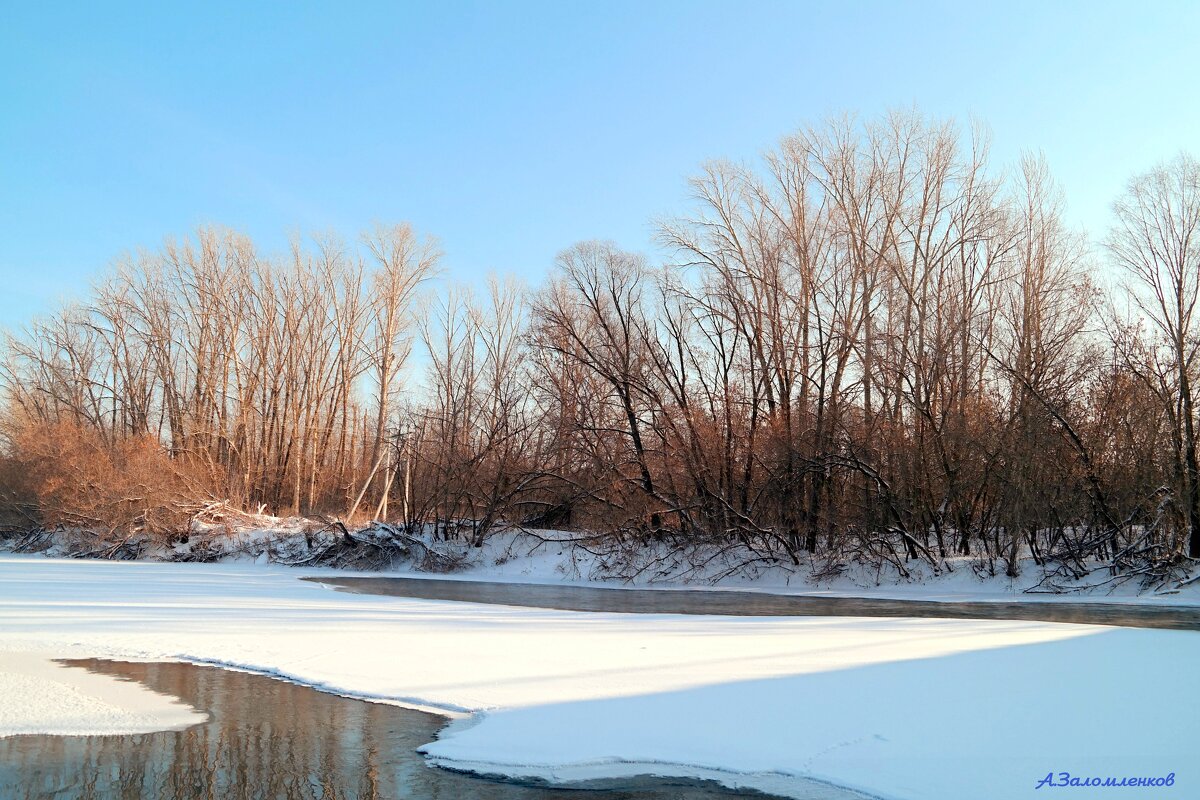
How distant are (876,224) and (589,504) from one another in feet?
45.1

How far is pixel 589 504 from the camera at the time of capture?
28422 millimetres

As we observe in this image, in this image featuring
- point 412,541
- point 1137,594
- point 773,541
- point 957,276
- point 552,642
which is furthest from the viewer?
point 412,541

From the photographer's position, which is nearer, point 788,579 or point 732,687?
point 732,687

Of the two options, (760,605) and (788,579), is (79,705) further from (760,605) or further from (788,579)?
(788,579)

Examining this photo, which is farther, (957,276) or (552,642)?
(957,276)

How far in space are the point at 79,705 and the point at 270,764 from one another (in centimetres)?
276

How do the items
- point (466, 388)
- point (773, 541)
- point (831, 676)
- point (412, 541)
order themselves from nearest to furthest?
1. point (831, 676)
2. point (773, 541)
3. point (412, 541)
4. point (466, 388)

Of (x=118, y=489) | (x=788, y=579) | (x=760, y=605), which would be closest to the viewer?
(x=760, y=605)

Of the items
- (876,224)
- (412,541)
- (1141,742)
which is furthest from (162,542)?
(1141,742)

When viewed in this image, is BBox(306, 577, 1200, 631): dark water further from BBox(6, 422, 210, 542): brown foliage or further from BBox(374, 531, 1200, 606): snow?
BBox(6, 422, 210, 542): brown foliage

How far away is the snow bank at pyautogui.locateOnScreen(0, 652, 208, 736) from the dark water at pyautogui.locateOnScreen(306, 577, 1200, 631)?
9517 millimetres

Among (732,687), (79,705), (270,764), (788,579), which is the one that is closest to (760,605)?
(788,579)

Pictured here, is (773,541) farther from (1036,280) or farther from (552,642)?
(552,642)

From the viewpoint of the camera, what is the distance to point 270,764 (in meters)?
5.34
